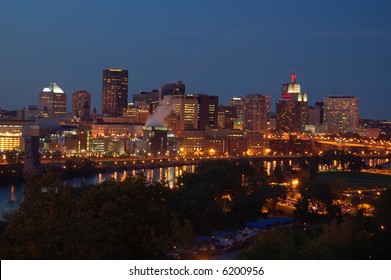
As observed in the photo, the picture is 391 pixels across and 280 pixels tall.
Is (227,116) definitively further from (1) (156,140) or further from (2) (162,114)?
(1) (156,140)

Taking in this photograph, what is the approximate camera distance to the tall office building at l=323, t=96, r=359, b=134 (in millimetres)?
46781

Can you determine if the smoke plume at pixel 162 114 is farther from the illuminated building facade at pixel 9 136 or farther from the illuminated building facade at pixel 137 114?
the illuminated building facade at pixel 9 136

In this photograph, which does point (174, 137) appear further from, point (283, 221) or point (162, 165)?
point (283, 221)

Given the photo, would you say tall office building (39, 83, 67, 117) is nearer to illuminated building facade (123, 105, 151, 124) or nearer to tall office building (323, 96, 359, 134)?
illuminated building facade (123, 105, 151, 124)

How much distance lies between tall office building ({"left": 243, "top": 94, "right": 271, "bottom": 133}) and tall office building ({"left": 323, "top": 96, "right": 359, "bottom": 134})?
875 cm

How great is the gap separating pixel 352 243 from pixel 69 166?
45.4ft

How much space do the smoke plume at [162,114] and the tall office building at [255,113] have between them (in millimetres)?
Answer: 4389

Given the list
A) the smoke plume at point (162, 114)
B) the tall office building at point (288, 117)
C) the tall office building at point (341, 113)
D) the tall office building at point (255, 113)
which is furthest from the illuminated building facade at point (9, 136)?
the tall office building at point (341, 113)

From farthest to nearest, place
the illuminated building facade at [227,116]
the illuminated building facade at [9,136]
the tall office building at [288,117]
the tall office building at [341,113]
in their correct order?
the tall office building at [341,113]
the tall office building at [288,117]
the illuminated building facade at [227,116]
the illuminated building facade at [9,136]

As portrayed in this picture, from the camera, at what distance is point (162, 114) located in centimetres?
3350

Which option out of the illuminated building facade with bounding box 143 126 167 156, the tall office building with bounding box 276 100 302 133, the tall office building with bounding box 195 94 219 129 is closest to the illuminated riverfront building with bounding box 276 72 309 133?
the tall office building with bounding box 276 100 302 133

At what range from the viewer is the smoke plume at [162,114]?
31.6 m

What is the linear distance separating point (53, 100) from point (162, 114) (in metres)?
9.48

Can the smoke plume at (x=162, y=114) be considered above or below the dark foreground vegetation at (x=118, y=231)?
above
